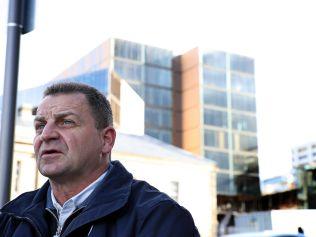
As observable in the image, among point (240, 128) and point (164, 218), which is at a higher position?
point (240, 128)

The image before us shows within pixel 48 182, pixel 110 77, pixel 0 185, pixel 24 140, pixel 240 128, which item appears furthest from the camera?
pixel 240 128

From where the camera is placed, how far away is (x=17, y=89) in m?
1.49

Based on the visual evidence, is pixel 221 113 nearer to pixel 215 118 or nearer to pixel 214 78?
pixel 215 118

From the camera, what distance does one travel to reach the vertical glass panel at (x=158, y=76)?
3662 centimetres

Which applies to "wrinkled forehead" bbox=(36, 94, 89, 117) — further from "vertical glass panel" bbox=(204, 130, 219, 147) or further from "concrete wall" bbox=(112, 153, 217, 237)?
"vertical glass panel" bbox=(204, 130, 219, 147)

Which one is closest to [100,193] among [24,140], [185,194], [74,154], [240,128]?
→ [74,154]

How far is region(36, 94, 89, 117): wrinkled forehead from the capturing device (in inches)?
38.4

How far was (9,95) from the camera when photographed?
1.48 metres

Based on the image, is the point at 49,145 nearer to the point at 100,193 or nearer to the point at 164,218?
the point at 100,193

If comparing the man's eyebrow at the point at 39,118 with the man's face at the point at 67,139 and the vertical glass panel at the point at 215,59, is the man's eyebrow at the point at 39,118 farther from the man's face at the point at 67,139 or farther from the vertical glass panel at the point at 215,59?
the vertical glass panel at the point at 215,59

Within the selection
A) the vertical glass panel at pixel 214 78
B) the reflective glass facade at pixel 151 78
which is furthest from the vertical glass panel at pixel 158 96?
the vertical glass panel at pixel 214 78

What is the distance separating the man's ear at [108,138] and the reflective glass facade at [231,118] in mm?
33835

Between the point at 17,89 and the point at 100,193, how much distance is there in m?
0.68

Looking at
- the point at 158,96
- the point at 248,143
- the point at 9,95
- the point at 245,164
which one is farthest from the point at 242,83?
the point at 9,95
